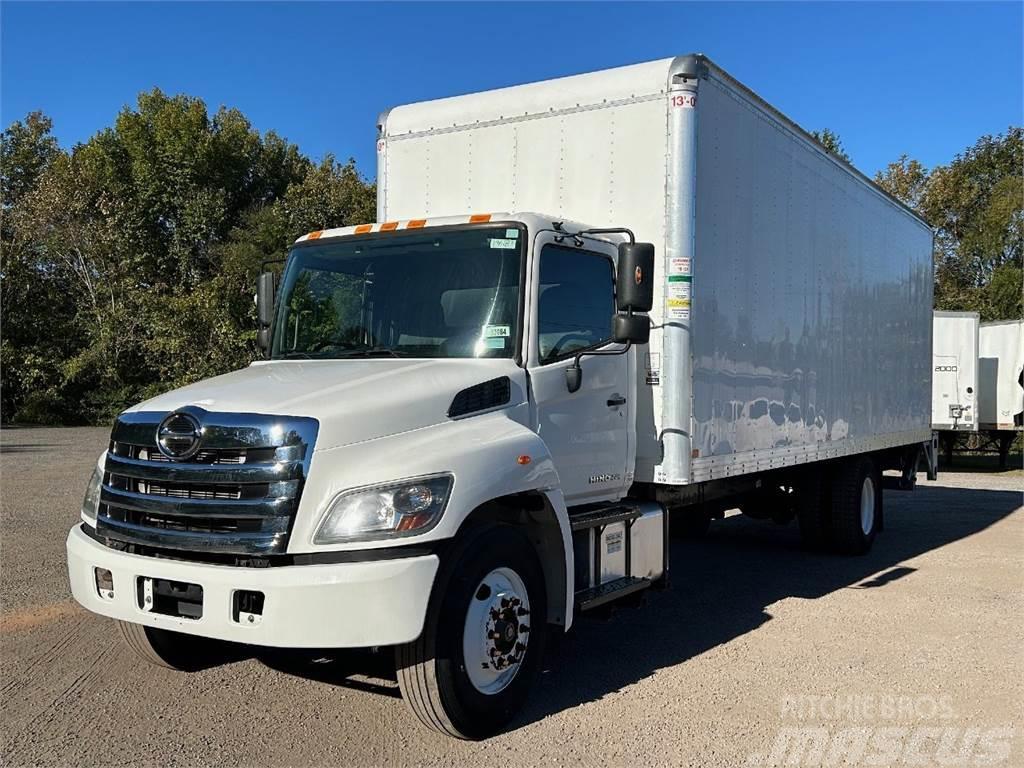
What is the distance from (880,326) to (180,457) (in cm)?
819

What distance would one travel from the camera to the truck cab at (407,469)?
12.9 ft

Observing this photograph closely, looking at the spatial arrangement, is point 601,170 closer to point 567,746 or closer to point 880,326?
point 567,746

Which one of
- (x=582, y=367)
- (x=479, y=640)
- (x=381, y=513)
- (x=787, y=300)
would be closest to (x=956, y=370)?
(x=787, y=300)

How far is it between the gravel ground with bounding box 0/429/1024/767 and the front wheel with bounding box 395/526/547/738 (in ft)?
0.61

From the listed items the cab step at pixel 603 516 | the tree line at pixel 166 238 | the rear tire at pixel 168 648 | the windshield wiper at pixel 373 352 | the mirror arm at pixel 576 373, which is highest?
the tree line at pixel 166 238

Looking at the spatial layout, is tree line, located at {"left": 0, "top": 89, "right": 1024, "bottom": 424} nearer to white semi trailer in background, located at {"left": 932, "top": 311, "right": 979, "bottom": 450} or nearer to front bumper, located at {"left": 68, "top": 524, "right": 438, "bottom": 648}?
white semi trailer in background, located at {"left": 932, "top": 311, "right": 979, "bottom": 450}

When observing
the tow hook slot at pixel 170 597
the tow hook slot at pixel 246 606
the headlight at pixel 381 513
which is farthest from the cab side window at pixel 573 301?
the tow hook slot at pixel 170 597

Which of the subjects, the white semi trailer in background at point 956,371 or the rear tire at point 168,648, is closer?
the rear tire at point 168,648

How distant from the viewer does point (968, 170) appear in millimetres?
41656

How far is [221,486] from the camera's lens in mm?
4055

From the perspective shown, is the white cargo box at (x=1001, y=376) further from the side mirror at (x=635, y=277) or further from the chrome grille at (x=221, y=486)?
the chrome grille at (x=221, y=486)

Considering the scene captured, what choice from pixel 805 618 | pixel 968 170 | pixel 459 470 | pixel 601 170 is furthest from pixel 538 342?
pixel 968 170

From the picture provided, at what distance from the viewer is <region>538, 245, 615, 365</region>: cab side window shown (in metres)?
5.09

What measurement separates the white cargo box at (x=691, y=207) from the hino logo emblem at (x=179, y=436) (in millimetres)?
2782
